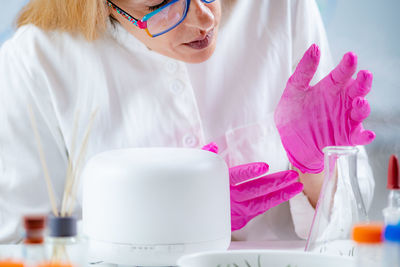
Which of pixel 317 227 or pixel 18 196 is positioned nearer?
pixel 317 227

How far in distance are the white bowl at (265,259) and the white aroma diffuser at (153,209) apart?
117 mm

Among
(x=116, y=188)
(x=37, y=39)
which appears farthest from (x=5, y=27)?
(x=116, y=188)

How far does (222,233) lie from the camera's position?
2.62 feet

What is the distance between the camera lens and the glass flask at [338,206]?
69 cm

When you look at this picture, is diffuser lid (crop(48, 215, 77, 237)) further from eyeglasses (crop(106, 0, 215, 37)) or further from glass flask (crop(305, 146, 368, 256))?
eyeglasses (crop(106, 0, 215, 37))

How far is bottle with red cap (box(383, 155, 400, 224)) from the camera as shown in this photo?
2.00 feet

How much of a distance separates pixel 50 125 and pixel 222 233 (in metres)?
0.56

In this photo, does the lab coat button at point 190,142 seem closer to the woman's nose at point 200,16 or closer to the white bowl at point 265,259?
the woman's nose at point 200,16

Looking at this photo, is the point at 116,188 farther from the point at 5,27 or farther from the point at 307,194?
the point at 5,27

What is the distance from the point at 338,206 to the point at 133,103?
1.96 ft

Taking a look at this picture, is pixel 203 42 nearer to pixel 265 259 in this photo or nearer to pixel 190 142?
pixel 190 142

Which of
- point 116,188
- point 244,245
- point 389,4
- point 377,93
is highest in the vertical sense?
point 389,4

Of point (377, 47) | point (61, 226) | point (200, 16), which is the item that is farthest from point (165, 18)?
point (377, 47)

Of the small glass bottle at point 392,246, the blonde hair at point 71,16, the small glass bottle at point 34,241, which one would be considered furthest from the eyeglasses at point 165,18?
the small glass bottle at point 392,246
